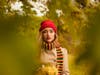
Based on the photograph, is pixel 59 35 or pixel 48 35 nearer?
pixel 48 35

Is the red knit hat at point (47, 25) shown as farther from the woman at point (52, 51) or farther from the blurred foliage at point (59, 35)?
the blurred foliage at point (59, 35)

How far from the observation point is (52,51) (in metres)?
2.01

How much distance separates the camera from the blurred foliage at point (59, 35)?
82.4 inches

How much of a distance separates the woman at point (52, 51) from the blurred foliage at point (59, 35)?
7 cm

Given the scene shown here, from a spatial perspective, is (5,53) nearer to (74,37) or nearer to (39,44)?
(39,44)

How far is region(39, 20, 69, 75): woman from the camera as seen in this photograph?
199 centimetres

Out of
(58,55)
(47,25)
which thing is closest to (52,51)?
(58,55)

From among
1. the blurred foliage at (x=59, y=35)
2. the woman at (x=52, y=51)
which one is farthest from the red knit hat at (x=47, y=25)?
the blurred foliage at (x=59, y=35)

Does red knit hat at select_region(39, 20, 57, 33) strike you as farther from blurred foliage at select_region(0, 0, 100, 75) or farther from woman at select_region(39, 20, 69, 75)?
blurred foliage at select_region(0, 0, 100, 75)

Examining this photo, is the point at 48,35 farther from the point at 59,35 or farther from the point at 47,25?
the point at 59,35

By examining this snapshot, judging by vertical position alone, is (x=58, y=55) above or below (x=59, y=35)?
below

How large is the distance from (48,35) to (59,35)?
22cm

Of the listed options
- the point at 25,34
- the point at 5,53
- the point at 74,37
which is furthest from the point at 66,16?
the point at 5,53

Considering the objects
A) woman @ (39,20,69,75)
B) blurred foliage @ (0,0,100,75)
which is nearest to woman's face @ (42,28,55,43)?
woman @ (39,20,69,75)
